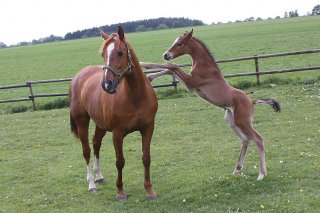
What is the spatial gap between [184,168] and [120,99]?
2.44m

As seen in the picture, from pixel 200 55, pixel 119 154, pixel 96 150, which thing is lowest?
pixel 96 150

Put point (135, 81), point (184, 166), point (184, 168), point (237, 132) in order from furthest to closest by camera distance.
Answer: point (184, 166) < point (184, 168) < point (237, 132) < point (135, 81)

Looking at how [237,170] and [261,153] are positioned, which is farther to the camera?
[237,170]

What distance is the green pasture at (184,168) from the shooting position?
641 cm

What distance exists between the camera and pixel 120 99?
6398mm

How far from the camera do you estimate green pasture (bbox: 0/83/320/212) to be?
641 centimetres

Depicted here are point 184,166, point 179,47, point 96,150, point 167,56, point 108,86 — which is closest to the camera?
point 108,86

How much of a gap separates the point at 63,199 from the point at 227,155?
345cm

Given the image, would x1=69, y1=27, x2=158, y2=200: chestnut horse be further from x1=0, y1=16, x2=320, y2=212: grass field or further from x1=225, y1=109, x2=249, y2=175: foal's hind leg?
x1=225, y1=109, x2=249, y2=175: foal's hind leg

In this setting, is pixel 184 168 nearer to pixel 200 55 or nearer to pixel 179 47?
pixel 200 55

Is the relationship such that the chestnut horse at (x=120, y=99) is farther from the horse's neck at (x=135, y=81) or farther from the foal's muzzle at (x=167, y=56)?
the foal's muzzle at (x=167, y=56)


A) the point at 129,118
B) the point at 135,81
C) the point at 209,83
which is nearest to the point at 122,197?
the point at 129,118

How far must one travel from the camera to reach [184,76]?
22.5 ft

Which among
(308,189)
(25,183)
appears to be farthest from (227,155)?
(25,183)
